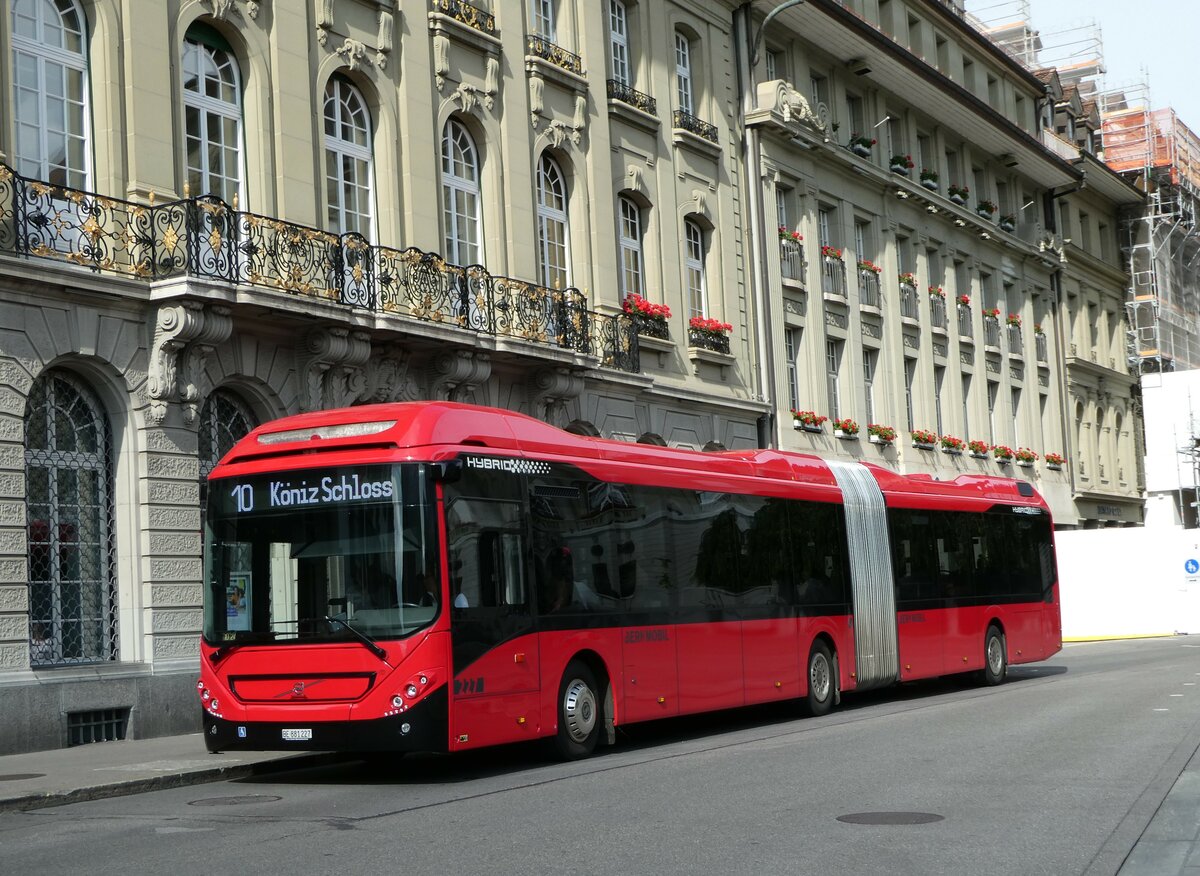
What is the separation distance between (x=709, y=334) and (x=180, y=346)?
14.0 meters

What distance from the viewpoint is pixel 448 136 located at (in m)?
25.4

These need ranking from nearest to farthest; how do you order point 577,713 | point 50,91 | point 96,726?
point 577,713 → point 96,726 → point 50,91

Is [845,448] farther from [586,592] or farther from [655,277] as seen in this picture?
[586,592]

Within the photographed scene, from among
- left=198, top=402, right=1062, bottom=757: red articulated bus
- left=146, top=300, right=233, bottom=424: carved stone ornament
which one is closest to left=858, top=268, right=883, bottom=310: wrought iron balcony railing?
left=198, top=402, right=1062, bottom=757: red articulated bus

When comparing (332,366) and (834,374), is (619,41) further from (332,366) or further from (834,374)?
(332,366)

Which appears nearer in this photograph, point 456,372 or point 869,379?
point 456,372

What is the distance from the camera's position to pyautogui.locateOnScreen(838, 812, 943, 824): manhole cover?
1036 cm

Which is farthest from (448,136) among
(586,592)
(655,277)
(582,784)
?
(582,784)

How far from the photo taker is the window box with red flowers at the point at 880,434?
127 feet

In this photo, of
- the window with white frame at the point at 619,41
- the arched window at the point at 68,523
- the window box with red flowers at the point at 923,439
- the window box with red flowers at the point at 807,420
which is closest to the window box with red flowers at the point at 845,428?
the window box with red flowers at the point at 807,420

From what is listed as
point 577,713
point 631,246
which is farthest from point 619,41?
point 577,713

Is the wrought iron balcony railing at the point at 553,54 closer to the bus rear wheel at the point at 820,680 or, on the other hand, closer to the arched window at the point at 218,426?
the arched window at the point at 218,426

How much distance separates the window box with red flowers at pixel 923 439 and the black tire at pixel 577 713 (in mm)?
26000

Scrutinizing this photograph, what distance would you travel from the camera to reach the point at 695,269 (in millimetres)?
31938
